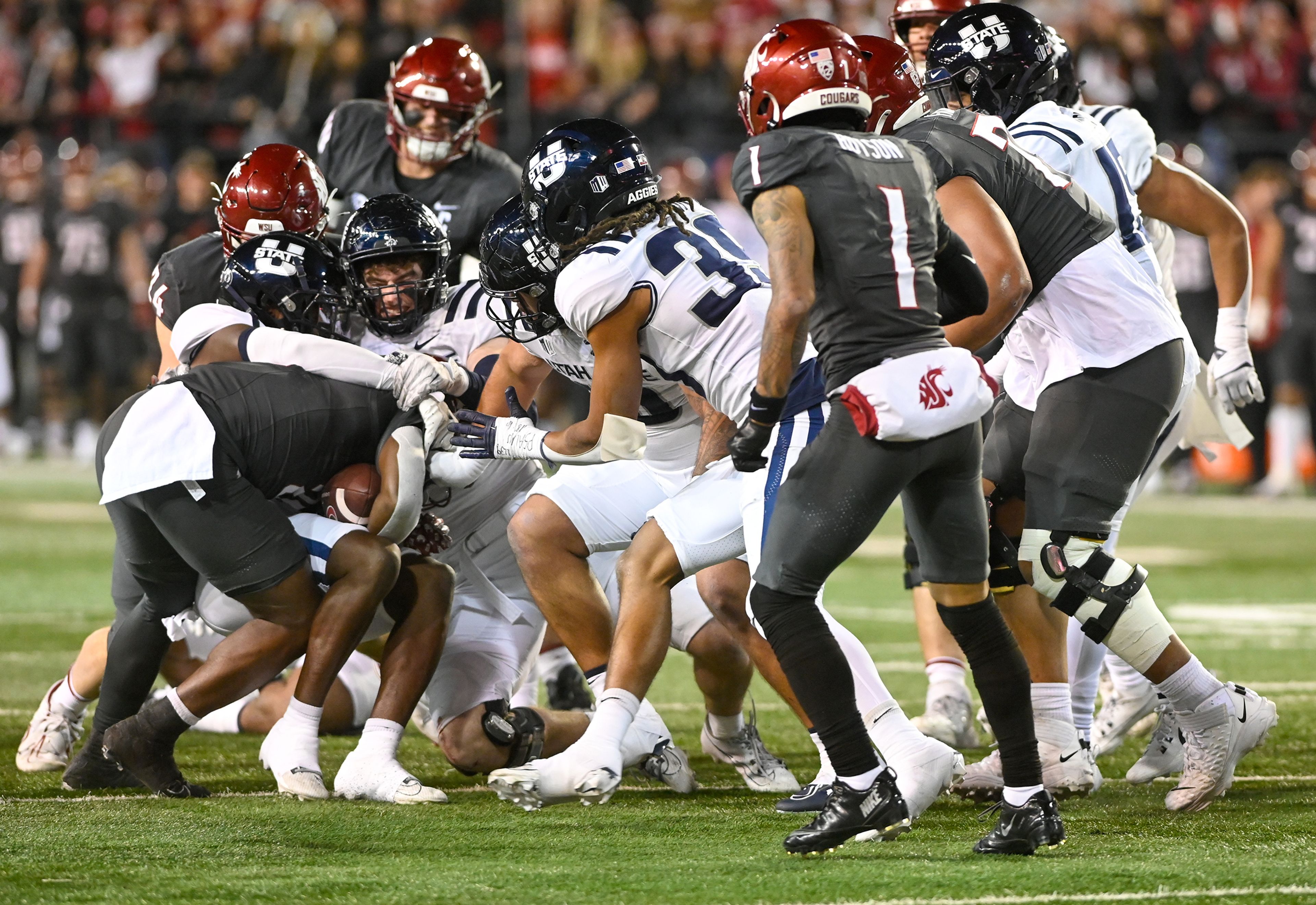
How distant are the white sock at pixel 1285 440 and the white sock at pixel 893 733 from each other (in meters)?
9.40

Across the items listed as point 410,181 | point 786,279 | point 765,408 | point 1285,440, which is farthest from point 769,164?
point 1285,440

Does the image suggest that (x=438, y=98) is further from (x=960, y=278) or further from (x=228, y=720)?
(x=960, y=278)

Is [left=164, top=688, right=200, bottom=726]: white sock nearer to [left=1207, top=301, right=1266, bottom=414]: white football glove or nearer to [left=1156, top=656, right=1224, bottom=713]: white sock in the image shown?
[left=1156, top=656, right=1224, bottom=713]: white sock

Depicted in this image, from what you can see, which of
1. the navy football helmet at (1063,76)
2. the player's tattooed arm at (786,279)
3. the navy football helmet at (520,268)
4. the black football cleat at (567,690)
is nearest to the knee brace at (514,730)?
the navy football helmet at (520,268)

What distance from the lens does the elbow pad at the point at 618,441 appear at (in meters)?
4.09

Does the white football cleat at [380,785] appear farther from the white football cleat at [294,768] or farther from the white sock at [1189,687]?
the white sock at [1189,687]

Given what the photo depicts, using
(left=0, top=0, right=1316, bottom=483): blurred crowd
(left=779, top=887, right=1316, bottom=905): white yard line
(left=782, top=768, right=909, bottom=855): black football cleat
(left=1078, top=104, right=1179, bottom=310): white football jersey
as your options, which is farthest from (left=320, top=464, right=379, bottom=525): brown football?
(left=0, top=0, right=1316, bottom=483): blurred crowd

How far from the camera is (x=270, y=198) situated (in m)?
5.26

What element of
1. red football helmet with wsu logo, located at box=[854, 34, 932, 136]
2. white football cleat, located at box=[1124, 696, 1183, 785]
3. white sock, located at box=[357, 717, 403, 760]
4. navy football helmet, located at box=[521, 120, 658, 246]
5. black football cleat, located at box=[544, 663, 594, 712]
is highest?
red football helmet with wsu logo, located at box=[854, 34, 932, 136]

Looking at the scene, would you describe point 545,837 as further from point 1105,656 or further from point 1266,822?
point 1105,656

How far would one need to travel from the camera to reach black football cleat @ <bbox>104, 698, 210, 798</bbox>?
435 cm

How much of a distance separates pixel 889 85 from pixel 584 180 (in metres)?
1.06

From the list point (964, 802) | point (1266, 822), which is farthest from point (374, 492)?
point (1266, 822)

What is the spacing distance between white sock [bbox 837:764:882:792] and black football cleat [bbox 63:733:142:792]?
6.37 ft
